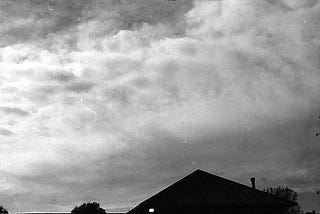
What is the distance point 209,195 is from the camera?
2144cm

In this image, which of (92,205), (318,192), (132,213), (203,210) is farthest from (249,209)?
(92,205)

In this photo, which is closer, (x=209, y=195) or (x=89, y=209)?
(x=209, y=195)

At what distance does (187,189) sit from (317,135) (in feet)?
46.6

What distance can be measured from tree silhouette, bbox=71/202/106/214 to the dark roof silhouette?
38738mm

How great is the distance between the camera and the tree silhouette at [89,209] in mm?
59169

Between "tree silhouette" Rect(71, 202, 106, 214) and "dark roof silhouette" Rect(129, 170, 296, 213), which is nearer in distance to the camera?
"dark roof silhouette" Rect(129, 170, 296, 213)

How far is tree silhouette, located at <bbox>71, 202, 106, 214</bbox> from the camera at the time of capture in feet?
194

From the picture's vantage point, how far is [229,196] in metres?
21.4

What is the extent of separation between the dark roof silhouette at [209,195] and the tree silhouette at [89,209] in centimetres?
3874

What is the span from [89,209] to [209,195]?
4417 cm

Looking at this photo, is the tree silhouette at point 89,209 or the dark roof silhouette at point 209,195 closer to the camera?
the dark roof silhouette at point 209,195

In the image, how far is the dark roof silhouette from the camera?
2066cm

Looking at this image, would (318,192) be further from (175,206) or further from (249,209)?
(175,206)

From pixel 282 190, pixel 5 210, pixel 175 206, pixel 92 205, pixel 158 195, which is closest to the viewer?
pixel 175 206
